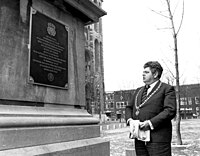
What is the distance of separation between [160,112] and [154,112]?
80mm

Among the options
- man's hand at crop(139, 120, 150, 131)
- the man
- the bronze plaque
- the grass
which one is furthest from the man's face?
the grass

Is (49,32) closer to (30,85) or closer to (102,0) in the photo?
(30,85)

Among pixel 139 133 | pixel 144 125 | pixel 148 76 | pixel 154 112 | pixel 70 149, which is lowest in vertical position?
pixel 70 149

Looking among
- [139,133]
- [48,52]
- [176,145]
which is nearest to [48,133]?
[48,52]

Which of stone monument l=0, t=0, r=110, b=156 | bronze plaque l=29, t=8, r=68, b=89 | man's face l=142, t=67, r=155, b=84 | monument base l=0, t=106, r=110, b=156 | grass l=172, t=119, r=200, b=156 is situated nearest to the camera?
man's face l=142, t=67, r=155, b=84

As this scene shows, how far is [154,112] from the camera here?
3.24m

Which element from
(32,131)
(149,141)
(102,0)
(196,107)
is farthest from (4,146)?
(196,107)

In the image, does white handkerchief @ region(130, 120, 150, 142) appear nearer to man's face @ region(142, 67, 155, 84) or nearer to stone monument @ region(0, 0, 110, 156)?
man's face @ region(142, 67, 155, 84)

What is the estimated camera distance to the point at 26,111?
13.6 feet

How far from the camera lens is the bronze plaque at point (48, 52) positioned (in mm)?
4520

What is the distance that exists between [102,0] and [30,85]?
6813 centimetres

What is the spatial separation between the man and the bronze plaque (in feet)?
6.28

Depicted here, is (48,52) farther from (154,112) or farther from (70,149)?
(154,112)

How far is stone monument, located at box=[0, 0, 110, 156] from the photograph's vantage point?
12.8ft
